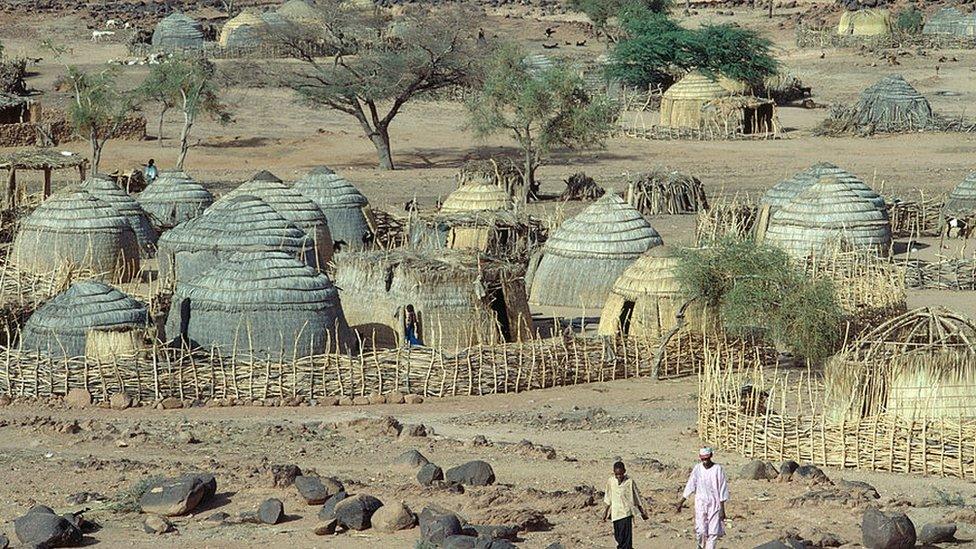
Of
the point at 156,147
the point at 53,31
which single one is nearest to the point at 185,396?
the point at 156,147

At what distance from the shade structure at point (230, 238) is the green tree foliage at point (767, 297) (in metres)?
5.54

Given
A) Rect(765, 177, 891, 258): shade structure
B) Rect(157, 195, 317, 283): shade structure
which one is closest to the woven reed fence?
Rect(157, 195, 317, 283): shade structure

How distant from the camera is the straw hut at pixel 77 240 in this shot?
78.9ft

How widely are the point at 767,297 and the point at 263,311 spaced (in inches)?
214

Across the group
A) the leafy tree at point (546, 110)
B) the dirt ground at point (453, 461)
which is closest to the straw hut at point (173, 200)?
the leafy tree at point (546, 110)

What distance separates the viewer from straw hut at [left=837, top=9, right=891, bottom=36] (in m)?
59.5

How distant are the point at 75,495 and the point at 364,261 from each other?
306 inches

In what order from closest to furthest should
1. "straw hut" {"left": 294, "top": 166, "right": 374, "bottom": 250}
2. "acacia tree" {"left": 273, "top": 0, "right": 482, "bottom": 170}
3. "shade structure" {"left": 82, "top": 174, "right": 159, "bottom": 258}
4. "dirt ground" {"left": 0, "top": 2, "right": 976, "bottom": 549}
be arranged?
1. "dirt ground" {"left": 0, "top": 2, "right": 976, "bottom": 549}
2. "shade structure" {"left": 82, "top": 174, "right": 159, "bottom": 258}
3. "straw hut" {"left": 294, "top": 166, "right": 374, "bottom": 250}
4. "acacia tree" {"left": 273, "top": 0, "right": 482, "bottom": 170}

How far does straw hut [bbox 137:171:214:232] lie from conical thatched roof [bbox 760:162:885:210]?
9296mm

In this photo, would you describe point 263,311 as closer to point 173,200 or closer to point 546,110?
point 173,200

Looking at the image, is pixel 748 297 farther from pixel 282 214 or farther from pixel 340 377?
pixel 282 214

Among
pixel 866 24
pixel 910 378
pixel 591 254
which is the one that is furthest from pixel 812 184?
pixel 866 24

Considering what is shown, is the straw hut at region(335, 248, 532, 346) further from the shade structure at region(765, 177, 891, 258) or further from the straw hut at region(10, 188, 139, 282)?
the shade structure at region(765, 177, 891, 258)

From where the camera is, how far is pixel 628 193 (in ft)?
102
